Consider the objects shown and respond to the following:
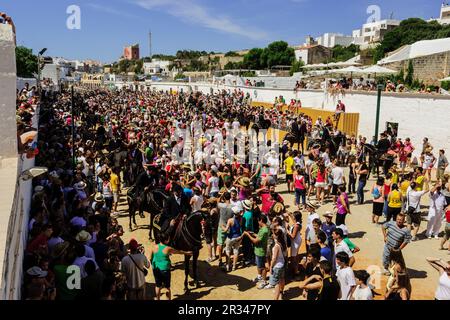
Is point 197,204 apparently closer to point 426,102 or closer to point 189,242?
point 189,242

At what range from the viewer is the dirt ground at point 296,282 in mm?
7082

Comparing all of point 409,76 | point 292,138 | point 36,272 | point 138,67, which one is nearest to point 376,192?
point 292,138

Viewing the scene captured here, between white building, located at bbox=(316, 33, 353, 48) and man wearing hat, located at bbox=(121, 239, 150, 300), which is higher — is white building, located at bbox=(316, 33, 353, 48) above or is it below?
above

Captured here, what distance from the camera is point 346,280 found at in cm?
545

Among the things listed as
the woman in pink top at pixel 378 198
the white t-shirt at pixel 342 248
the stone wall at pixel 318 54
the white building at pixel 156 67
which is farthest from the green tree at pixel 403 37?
the white building at pixel 156 67

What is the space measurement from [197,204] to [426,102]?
14422 mm

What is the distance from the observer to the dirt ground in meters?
7.08

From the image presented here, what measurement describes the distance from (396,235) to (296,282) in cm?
209

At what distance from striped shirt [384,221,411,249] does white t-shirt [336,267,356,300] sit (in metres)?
1.86

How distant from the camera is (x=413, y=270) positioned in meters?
7.95

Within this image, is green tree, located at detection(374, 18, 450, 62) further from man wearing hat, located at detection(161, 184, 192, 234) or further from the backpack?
man wearing hat, located at detection(161, 184, 192, 234)

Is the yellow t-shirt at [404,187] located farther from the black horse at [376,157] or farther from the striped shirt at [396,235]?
the black horse at [376,157]

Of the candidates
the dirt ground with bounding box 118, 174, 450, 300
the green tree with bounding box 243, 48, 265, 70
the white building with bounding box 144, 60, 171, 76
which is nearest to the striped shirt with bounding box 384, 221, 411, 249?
the dirt ground with bounding box 118, 174, 450, 300

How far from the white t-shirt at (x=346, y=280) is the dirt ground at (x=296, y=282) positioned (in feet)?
5.22
